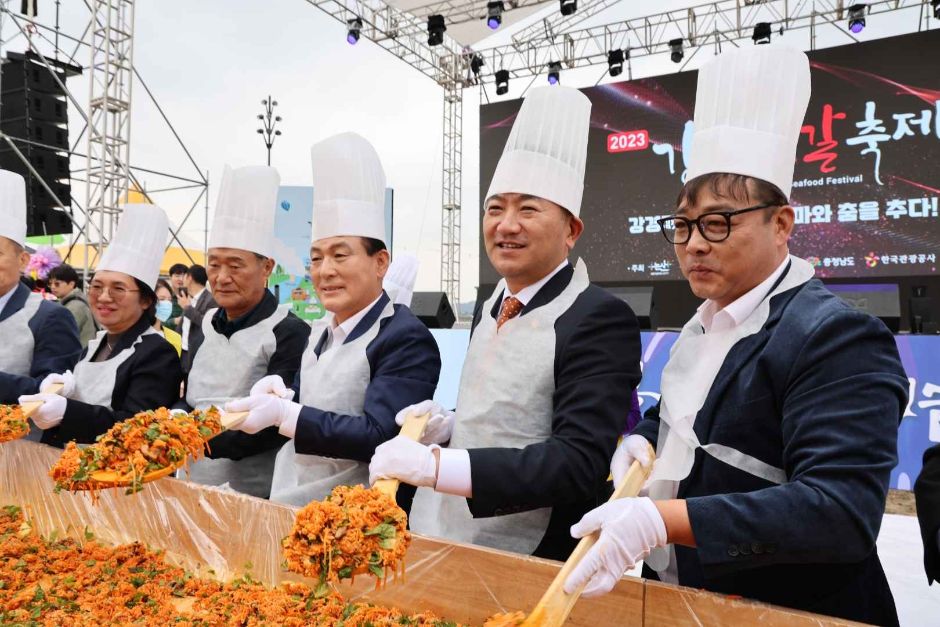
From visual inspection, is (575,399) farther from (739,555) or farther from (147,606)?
(147,606)

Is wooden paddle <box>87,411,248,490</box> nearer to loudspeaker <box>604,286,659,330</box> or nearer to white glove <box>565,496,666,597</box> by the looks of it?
white glove <box>565,496,666,597</box>

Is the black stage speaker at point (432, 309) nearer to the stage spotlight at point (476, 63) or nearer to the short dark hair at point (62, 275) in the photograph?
the short dark hair at point (62, 275)

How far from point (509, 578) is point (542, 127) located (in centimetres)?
101

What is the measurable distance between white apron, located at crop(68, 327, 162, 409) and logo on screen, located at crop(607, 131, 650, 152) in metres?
8.30

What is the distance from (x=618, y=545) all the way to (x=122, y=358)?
6.23 ft

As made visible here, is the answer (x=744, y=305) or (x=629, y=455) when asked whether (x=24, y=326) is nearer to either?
(x=629, y=455)

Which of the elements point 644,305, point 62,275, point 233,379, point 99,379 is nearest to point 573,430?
point 233,379

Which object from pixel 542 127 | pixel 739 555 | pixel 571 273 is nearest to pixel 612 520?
pixel 739 555

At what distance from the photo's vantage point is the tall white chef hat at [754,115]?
1193 mm

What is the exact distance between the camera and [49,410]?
77.2 inches

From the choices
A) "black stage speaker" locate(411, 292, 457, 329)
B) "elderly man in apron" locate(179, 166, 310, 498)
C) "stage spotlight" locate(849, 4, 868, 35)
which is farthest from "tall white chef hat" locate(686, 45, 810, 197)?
"stage spotlight" locate(849, 4, 868, 35)

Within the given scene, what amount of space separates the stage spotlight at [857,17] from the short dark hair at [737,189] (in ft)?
29.3

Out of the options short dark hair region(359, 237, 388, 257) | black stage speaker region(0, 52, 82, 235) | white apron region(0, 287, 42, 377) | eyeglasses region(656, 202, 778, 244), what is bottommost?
white apron region(0, 287, 42, 377)

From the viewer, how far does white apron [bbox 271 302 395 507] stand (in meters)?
1.73
